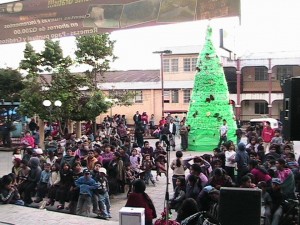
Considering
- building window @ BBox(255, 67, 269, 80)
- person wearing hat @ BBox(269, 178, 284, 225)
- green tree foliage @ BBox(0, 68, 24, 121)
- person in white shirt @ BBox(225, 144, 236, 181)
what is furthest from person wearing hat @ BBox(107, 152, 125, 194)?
building window @ BBox(255, 67, 269, 80)

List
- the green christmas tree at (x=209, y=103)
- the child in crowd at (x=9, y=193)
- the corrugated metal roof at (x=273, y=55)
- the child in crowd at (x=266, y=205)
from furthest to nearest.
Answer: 1. the corrugated metal roof at (x=273, y=55)
2. the green christmas tree at (x=209, y=103)
3. the child in crowd at (x=9, y=193)
4. the child in crowd at (x=266, y=205)

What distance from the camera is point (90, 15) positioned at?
27.6ft

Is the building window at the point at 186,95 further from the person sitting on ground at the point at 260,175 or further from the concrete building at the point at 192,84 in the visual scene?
the person sitting on ground at the point at 260,175

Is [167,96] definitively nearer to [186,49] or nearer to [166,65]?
[166,65]

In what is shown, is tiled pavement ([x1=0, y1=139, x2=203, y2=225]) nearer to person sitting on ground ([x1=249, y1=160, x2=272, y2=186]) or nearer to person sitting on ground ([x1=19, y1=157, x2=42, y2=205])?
person sitting on ground ([x1=19, y1=157, x2=42, y2=205])

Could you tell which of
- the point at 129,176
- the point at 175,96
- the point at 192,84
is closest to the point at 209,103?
the point at 129,176

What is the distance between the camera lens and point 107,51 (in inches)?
1085

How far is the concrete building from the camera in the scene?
39.2 m

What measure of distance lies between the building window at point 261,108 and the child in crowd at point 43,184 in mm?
31211

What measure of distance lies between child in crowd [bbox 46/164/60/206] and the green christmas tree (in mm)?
10431

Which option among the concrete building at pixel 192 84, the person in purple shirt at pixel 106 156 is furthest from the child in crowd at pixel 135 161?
the concrete building at pixel 192 84

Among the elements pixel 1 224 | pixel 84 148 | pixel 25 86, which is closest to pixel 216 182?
pixel 1 224

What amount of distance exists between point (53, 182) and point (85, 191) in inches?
66.7

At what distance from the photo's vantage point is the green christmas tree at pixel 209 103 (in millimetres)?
20438
